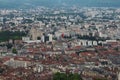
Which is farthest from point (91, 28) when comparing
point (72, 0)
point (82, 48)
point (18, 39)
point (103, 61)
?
point (72, 0)

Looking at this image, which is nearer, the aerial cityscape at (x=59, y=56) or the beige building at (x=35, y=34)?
the aerial cityscape at (x=59, y=56)

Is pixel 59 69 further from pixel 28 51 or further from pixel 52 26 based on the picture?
pixel 52 26

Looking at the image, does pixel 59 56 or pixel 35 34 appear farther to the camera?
pixel 35 34

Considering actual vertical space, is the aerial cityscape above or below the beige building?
below

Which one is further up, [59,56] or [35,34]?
[35,34]

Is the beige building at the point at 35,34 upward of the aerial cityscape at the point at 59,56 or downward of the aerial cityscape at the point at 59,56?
upward

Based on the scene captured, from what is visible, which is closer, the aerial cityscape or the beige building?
the aerial cityscape

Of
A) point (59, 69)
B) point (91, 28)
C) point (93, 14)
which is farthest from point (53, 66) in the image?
point (93, 14)

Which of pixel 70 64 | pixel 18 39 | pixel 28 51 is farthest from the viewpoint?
pixel 18 39

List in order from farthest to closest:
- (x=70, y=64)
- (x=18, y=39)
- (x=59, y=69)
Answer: (x=18, y=39)
(x=70, y=64)
(x=59, y=69)

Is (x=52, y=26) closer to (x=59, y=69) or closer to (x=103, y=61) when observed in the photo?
(x=103, y=61)

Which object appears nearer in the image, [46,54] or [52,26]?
[46,54]
